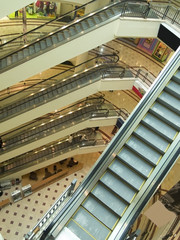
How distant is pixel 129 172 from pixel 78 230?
4.83 feet

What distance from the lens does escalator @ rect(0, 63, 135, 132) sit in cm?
888

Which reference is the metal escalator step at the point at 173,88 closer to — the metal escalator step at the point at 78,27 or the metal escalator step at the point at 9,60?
the metal escalator step at the point at 78,27

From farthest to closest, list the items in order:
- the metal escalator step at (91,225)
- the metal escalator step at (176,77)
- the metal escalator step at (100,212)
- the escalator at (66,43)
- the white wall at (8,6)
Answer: the escalator at (66,43) → the metal escalator step at (176,77) → the white wall at (8,6) → the metal escalator step at (100,212) → the metal escalator step at (91,225)

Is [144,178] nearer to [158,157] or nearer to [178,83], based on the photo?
[158,157]

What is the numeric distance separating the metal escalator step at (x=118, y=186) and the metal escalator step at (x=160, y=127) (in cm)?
130

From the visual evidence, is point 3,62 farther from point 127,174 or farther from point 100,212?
point 100,212

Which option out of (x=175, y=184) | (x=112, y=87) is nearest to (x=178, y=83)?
(x=175, y=184)

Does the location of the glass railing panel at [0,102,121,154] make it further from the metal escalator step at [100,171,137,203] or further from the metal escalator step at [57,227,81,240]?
the metal escalator step at [57,227,81,240]

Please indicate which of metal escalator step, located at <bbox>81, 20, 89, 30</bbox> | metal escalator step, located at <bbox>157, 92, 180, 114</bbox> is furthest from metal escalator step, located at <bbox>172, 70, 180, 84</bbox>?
metal escalator step, located at <bbox>81, 20, 89, 30</bbox>

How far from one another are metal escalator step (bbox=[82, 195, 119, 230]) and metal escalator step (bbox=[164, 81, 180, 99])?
290cm

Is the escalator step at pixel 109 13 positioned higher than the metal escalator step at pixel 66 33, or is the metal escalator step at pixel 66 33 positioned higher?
the escalator step at pixel 109 13

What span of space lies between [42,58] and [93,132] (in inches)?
235

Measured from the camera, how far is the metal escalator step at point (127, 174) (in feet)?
16.4

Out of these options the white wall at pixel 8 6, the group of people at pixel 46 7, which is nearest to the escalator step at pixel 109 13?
the white wall at pixel 8 6
